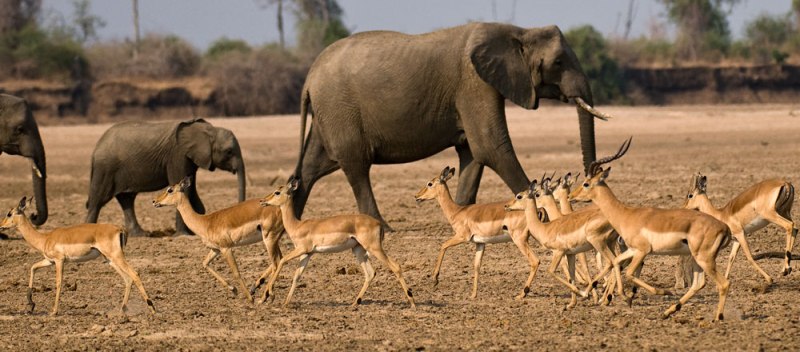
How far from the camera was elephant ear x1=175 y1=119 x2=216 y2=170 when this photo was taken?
771 inches

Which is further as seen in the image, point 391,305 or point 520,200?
point 520,200

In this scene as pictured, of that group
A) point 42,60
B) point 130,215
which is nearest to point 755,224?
point 130,215

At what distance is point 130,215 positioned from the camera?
19500 millimetres

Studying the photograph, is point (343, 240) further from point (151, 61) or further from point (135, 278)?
point (151, 61)

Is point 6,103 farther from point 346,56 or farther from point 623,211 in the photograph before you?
point 623,211

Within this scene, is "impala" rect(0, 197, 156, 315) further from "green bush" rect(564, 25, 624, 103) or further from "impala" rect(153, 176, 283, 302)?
"green bush" rect(564, 25, 624, 103)

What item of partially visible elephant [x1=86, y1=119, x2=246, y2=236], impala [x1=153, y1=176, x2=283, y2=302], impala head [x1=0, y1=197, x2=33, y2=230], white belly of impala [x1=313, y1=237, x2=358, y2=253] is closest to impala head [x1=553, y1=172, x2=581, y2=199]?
white belly of impala [x1=313, y1=237, x2=358, y2=253]

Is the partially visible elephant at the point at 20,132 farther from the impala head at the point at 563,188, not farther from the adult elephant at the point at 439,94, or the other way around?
the impala head at the point at 563,188

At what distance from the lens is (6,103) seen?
751 inches

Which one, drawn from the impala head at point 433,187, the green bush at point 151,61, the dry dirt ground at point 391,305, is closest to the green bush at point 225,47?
the green bush at point 151,61

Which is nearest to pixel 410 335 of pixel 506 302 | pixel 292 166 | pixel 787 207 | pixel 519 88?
pixel 506 302

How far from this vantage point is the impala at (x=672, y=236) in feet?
35.1

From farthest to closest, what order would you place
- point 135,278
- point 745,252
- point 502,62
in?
point 502,62, point 745,252, point 135,278

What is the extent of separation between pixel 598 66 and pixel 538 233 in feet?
156
